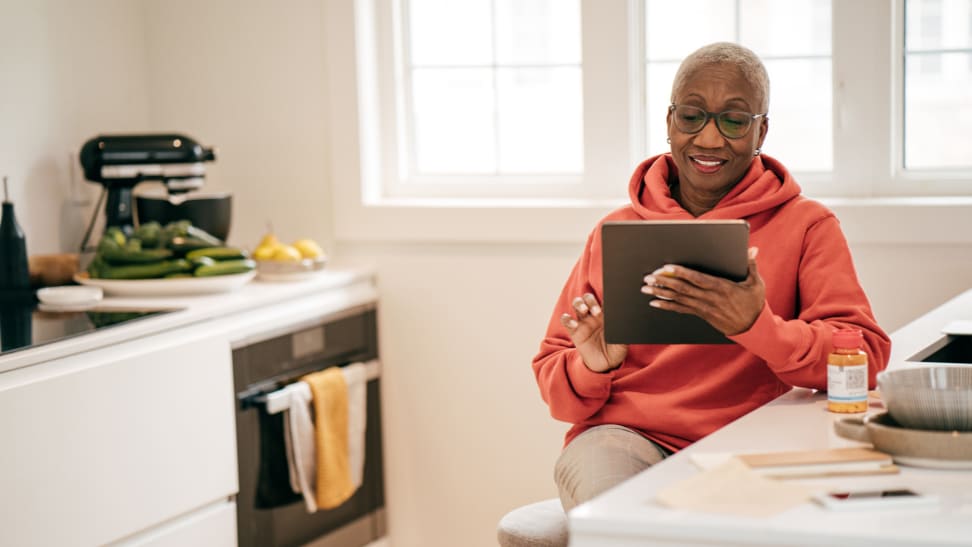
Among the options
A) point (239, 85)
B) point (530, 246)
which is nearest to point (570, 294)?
point (530, 246)

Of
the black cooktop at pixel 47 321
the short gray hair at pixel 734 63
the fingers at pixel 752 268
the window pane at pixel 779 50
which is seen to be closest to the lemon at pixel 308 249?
the black cooktop at pixel 47 321

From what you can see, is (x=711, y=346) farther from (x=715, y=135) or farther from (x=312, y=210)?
(x=312, y=210)

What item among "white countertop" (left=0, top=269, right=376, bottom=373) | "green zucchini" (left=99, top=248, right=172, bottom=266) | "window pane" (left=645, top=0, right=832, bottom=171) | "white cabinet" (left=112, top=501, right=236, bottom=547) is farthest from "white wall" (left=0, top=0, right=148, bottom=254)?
"window pane" (left=645, top=0, right=832, bottom=171)

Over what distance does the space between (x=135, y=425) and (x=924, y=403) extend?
1654mm

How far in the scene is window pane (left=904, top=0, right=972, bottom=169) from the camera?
324 cm

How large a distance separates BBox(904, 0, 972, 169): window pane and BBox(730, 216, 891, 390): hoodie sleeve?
4.03 ft

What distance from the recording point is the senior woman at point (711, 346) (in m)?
2.09

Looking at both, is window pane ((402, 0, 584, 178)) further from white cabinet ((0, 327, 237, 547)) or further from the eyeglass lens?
the eyeglass lens

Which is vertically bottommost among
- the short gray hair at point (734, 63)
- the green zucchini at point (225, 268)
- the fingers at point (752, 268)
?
the green zucchini at point (225, 268)

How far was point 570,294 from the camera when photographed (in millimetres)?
2348

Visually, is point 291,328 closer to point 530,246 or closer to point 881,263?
point 530,246

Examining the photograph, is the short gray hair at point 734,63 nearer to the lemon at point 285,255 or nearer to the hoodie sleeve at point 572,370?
the hoodie sleeve at point 572,370

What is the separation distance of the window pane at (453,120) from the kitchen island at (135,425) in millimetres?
741

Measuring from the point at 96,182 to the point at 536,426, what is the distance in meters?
1.38
